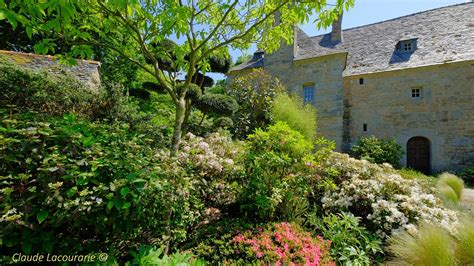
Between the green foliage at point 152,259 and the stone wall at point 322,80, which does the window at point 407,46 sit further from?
the green foliage at point 152,259

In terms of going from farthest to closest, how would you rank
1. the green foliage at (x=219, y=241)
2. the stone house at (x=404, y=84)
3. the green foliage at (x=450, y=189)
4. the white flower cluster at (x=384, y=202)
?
the stone house at (x=404, y=84) < the green foliage at (x=450, y=189) < the white flower cluster at (x=384, y=202) < the green foliage at (x=219, y=241)

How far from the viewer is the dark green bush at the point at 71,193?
1533 millimetres

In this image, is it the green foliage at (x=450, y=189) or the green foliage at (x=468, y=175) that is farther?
the green foliage at (x=468, y=175)

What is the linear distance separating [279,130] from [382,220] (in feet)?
6.69

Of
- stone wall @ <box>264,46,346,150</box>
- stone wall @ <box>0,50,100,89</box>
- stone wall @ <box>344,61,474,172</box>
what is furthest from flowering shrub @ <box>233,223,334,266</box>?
stone wall @ <box>344,61,474,172</box>

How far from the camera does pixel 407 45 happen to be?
12.9 m

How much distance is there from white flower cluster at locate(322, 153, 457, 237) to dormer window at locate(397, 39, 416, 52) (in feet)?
40.8

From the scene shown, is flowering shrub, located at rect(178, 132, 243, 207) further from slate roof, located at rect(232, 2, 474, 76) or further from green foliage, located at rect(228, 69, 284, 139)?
slate roof, located at rect(232, 2, 474, 76)

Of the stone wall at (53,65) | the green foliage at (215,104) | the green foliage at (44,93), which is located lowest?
the green foliage at (44,93)

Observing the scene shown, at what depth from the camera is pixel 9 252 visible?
1.61 m

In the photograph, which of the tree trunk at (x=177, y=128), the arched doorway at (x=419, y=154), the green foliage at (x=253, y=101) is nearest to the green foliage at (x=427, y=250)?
the tree trunk at (x=177, y=128)

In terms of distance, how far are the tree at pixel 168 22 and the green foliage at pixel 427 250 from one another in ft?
8.84

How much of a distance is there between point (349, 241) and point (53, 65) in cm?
838

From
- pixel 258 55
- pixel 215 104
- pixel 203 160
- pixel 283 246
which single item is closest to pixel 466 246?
pixel 283 246
